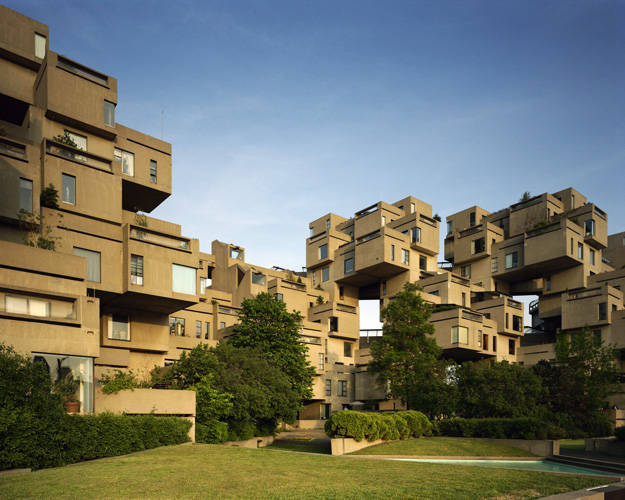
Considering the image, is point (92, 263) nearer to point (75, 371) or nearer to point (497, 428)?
point (75, 371)

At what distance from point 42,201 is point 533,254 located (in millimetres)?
50721

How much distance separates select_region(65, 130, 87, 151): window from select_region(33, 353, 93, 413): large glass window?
1360 cm

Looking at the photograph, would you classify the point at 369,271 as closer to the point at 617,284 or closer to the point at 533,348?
the point at 533,348

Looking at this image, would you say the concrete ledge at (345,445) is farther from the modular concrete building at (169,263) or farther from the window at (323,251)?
the window at (323,251)

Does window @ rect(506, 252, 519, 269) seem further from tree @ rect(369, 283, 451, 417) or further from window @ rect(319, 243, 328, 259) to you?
tree @ rect(369, 283, 451, 417)

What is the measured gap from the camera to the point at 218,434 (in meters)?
28.2

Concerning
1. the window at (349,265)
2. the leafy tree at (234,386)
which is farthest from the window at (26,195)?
the window at (349,265)

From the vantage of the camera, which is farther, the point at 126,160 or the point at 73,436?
the point at 126,160

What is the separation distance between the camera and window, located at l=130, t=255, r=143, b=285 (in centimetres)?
2907

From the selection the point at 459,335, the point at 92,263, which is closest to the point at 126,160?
the point at 92,263

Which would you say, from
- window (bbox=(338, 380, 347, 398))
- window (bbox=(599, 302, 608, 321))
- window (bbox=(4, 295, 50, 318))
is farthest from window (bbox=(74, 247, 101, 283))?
window (bbox=(599, 302, 608, 321))

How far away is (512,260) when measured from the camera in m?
64.6

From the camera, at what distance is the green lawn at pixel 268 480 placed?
502 inches

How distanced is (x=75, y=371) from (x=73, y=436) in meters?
3.39
